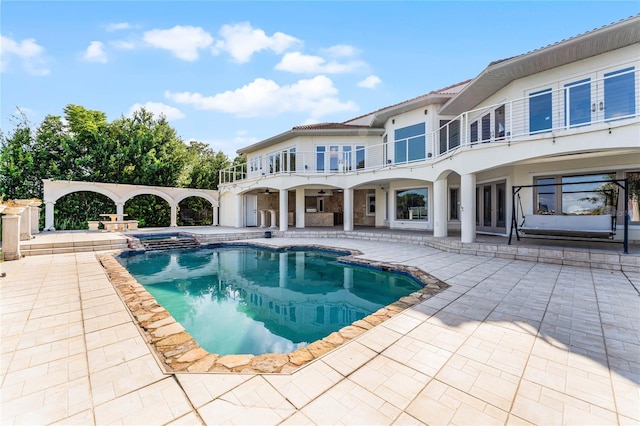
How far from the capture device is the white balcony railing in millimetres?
7195

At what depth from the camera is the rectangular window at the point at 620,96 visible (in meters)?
7.12

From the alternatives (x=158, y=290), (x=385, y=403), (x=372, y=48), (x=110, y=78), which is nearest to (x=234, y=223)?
(x=110, y=78)

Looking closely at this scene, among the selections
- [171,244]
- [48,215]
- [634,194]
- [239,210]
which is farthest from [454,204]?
[48,215]

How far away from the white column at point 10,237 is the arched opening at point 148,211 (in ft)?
36.7

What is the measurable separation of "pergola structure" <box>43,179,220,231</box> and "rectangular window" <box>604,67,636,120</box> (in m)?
20.9

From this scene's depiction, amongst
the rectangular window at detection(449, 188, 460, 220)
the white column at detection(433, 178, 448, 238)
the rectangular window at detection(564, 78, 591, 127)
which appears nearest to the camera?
the rectangular window at detection(564, 78, 591, 127)

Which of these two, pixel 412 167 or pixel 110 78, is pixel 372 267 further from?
pixel 110 78

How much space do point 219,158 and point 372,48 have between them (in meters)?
20.7

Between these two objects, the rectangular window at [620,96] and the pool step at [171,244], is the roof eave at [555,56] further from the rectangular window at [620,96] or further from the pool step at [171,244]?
the pool step at [171,244]

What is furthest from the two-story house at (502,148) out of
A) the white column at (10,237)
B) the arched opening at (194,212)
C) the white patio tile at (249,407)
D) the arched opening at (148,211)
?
the white column at (10,237)

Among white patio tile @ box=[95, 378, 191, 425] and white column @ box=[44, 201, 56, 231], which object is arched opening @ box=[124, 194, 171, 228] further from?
white patio tile @ box=[95, 378, 191, 425]

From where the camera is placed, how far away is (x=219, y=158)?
26.9 m

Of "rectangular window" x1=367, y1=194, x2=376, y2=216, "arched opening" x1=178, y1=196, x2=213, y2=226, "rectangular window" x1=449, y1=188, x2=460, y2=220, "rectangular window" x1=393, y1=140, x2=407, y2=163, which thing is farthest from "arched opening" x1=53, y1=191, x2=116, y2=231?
"rectangular window" x1=449, y1=188, x2=460, y2=220

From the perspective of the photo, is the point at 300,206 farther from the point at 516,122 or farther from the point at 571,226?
the point at 571,226
